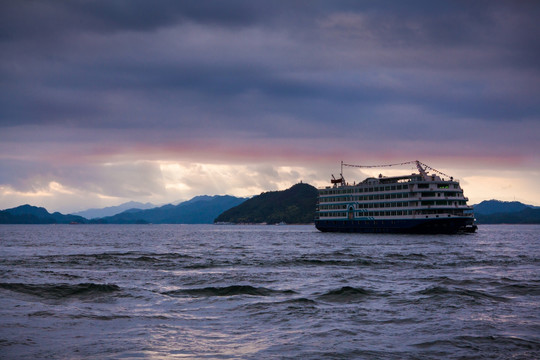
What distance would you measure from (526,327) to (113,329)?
53.4 ft

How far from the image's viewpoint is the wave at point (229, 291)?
30.0 metres

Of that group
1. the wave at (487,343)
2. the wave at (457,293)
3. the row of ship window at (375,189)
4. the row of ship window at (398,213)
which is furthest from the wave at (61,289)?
the row of ship window at (375,189)

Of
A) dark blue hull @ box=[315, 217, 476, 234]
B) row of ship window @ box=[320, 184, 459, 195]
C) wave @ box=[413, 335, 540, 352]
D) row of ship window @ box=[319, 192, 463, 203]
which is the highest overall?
row of ship window @ box=[320, 184, 459, 195]

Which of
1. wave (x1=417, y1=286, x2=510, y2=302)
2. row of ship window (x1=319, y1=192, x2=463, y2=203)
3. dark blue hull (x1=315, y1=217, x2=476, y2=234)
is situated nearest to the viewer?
wave (x1=417, y1=286, x2=510, y2=302)

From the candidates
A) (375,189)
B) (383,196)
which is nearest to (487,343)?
(383,196)

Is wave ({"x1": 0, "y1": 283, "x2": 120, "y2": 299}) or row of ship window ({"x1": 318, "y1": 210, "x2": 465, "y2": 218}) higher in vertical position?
row of ship window ({"x1": 318, "y1": 210, "x2": 465, "y2": 218})

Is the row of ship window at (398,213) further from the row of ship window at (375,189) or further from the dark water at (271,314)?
the dark water at (271,314)

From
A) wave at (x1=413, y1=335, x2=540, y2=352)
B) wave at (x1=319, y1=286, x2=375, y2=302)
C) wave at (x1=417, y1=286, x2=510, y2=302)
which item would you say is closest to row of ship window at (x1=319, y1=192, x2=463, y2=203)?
wave at (x1=417, y1=286, x2=510, y2=302)

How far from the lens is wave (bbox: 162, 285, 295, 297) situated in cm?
2995

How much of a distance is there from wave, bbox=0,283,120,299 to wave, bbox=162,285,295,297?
160 inches

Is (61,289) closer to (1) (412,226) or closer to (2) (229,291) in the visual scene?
(2) (229,291)

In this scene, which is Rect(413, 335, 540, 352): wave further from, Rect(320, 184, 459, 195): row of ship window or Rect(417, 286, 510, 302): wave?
Rect(320, 184, 459, 195): row of ship window

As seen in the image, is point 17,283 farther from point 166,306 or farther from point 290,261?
point 290,261

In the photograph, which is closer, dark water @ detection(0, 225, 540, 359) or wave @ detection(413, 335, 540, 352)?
dark water @ detection(0, 225, 540, 359)
